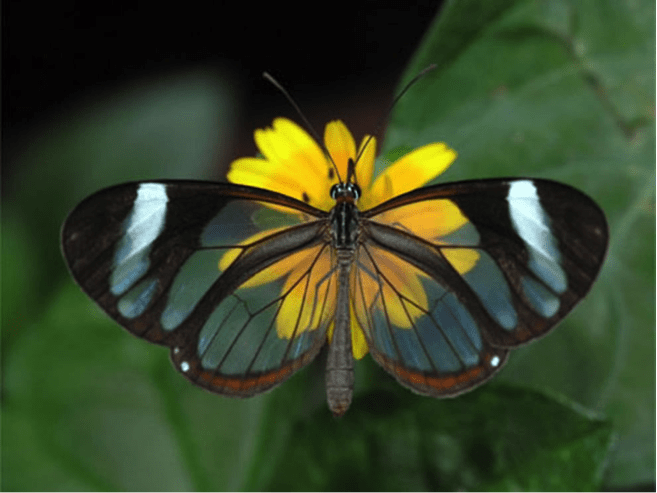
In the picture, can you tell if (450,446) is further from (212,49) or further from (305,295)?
(212,49)

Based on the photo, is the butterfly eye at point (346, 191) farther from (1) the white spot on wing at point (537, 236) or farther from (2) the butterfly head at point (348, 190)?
(1) the white spot on wing at point (537, 236)

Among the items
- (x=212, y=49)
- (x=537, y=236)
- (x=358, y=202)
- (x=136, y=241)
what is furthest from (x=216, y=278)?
(x=212, y=49)

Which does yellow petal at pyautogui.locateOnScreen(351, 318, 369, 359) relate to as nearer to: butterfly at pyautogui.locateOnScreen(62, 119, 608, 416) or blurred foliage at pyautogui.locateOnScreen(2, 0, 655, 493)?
butterfly at pyautogui.locateOnScreen(62, 119, 608, 416)

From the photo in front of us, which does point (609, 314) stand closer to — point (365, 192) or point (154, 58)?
point (365, 192)

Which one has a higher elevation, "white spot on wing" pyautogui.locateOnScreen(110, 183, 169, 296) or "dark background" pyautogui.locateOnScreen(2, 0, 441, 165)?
"dark background" pyautogui.locateOnScreen(2, 0, 441, 165)

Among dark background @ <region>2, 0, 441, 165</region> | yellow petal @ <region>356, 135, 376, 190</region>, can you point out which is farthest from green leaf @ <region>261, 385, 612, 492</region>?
dark background @ <region>2, 0, 441, 165</region>

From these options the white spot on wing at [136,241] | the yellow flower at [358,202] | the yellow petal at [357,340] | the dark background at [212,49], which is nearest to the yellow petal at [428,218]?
the yellow flower at [358,202]
